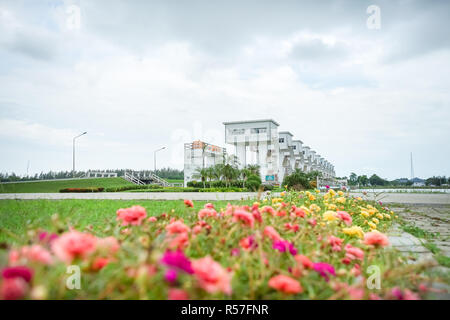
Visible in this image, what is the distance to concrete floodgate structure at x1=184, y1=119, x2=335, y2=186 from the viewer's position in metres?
28.4

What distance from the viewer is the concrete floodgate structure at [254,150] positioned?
93.2ft

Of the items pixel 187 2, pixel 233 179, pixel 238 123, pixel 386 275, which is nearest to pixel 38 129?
pixel 187 2

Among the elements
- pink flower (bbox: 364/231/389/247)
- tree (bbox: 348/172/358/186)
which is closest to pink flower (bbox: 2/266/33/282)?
pink flower (bbox: 364/231/389/247)

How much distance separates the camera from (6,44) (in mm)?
3537

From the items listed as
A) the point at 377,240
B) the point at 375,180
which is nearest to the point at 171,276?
the point at 377,240

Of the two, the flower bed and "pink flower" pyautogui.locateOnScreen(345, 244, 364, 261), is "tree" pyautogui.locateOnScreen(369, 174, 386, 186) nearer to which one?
"pink flower" pyautogui.locateOnScreen(345, 244, 364, 261)

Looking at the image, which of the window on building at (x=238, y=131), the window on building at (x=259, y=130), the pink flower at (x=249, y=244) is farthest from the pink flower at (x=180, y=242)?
the window on building at (x=238, y=131)

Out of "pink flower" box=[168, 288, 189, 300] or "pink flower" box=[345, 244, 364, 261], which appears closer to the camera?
"pink flower" box=[168, 288, 189, 300]

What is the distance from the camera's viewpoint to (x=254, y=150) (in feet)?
100

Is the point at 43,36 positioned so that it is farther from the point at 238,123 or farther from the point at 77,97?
the point at 238,123

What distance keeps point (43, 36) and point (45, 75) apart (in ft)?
4.74

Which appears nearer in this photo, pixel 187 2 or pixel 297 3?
pixel 297 3
